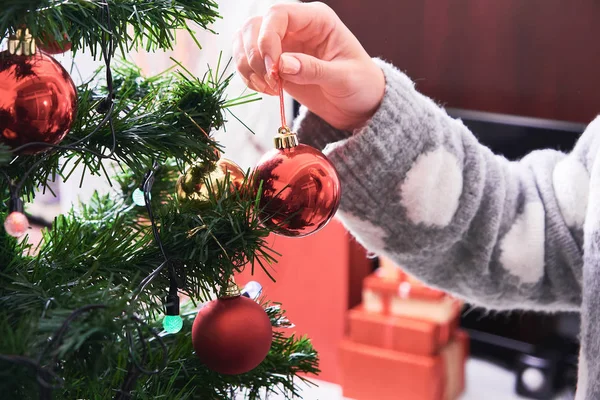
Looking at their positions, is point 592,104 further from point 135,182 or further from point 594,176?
point 135,182

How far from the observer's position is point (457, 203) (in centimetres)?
66

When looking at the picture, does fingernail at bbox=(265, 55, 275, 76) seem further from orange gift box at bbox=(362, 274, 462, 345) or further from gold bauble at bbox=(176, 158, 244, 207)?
orange gift box at bbox=(362, 274, 462, 345)

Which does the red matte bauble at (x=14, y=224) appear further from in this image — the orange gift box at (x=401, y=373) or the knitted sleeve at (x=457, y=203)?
the orange gift box at (x=401, y=373)

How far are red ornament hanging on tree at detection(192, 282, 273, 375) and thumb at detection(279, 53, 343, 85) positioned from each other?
164 millimetres

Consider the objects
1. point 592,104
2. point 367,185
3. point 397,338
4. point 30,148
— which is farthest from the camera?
point 397,338

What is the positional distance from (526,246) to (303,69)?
1.27 feet

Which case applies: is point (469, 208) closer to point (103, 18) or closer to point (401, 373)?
point (103, 18)

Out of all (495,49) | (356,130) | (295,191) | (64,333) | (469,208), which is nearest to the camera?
(64,333)

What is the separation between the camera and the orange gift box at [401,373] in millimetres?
1318

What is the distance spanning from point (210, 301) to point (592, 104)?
1032mm

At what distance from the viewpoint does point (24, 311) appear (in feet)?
1.08

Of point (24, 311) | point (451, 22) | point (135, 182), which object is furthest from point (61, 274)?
point (451, 22)

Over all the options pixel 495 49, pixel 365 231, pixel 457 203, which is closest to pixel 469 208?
pixel 457 203

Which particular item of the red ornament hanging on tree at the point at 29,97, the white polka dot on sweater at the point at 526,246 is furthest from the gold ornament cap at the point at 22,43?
the white polka dot on sweater at the point at 526,246
